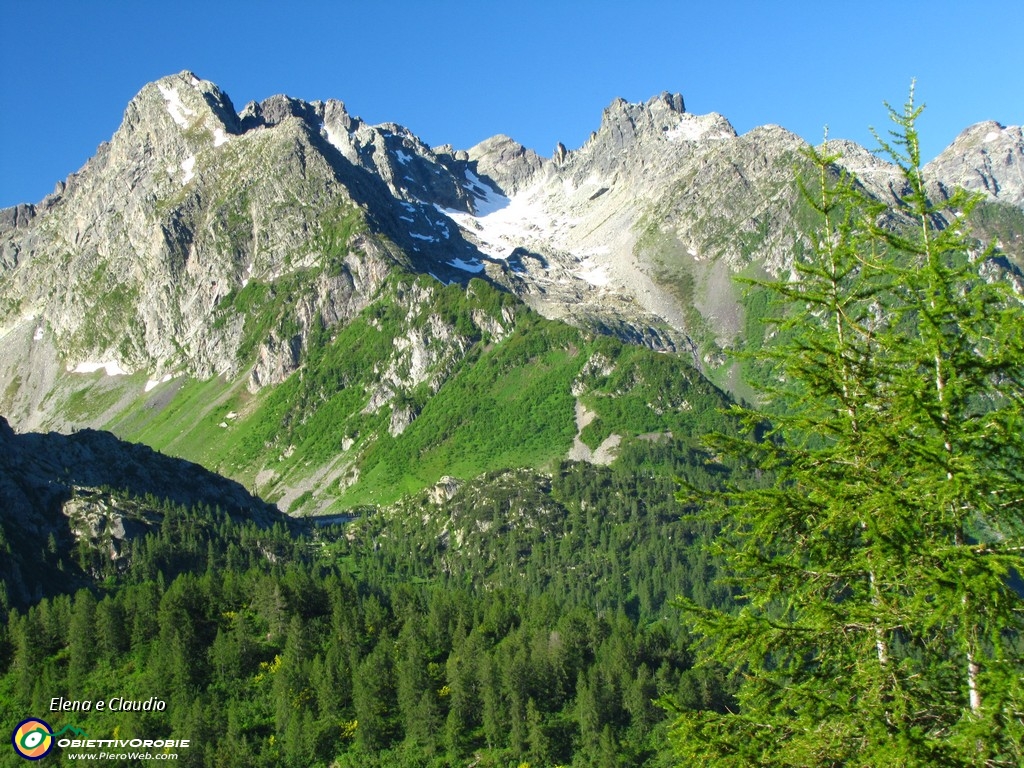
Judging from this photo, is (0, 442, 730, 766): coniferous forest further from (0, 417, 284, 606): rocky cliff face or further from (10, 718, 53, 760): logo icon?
(0, 417, 284, 606): rocky cliff face

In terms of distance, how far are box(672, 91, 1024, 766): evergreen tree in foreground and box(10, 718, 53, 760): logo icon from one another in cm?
7574

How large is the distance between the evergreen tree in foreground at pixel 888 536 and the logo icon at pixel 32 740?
75742 millimetres

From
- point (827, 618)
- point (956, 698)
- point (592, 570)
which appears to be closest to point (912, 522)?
point (827, 618)

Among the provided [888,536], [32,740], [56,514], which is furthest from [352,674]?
[56,514]

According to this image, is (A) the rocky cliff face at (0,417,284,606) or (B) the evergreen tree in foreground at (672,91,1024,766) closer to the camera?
(B) the evergreen tree in foreground at (672,91,1024,766)

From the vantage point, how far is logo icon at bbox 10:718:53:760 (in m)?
74.9

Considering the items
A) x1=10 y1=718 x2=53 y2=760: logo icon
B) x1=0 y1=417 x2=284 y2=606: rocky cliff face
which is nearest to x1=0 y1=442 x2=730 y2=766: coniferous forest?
x1=10 y1=718 x2=53 y2=760: logo icon

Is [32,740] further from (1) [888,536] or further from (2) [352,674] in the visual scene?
(1) [888,536]

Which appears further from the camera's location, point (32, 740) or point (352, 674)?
point (352, 674)

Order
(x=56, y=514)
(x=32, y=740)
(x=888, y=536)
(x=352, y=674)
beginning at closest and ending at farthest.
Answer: (x=888, y=536) → (x=32, y=740) → (x=352, y=674) → (x=56, y=514)

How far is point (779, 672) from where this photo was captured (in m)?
17.5

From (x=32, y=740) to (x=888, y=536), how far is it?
267 feet

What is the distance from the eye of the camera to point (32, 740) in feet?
249

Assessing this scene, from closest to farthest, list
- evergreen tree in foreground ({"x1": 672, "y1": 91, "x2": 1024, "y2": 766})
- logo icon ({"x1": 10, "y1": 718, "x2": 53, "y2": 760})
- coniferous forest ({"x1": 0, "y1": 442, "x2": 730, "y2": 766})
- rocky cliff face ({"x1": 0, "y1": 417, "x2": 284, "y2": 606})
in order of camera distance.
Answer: evergreen tree in foreground ({"x1": 672, "y1": 91, "x2": 1024, "y2": 766}) → logo icon ({"x1": 10, "y1": 718, "x2": 53, "y2": 760}) → coniferous forest ({"x1": 0, "y1": 442, "x2": 730, "y2": 766}) → rocky cliff face ({"x1": 0, "y1": 417, "x2": 284, "y2": 606})
